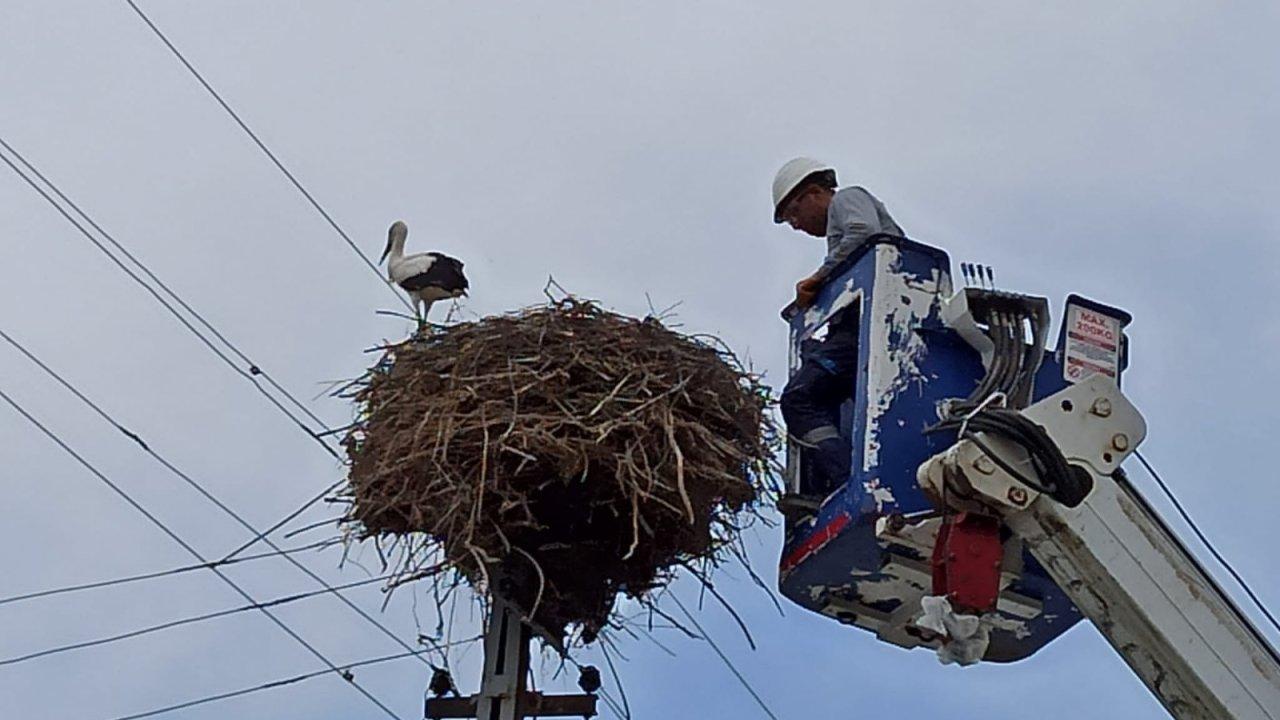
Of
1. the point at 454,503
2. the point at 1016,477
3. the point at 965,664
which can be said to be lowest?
the point at 965,664

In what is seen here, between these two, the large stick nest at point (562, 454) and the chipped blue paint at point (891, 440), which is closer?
the chipped blue paint at point (891, 440)

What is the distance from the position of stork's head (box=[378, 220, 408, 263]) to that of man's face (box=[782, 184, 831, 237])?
4013 mm

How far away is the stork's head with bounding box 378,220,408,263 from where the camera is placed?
11875mm

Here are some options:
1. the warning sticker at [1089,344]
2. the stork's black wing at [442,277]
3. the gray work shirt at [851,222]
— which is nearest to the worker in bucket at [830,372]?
the gray work shirt at [851,222]

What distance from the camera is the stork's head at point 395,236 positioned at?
11.9 metres

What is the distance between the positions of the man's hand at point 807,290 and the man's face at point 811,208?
48 centimetres

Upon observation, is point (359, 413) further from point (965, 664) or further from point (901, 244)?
point (965, 664)

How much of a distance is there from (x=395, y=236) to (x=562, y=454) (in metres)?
4.73

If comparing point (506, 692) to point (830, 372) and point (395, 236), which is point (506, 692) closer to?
point (830, 372)

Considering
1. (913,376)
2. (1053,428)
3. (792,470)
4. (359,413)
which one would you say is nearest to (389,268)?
(359,413)

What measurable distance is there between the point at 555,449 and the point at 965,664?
212 centimetres

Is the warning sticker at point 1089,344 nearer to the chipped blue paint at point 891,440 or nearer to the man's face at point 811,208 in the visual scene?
the chipped blue paint at point 891,440

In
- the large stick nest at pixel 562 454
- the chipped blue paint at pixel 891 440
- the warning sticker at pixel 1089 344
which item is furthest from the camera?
the large stick nest at pixel 562 454

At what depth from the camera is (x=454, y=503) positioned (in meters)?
7.40
